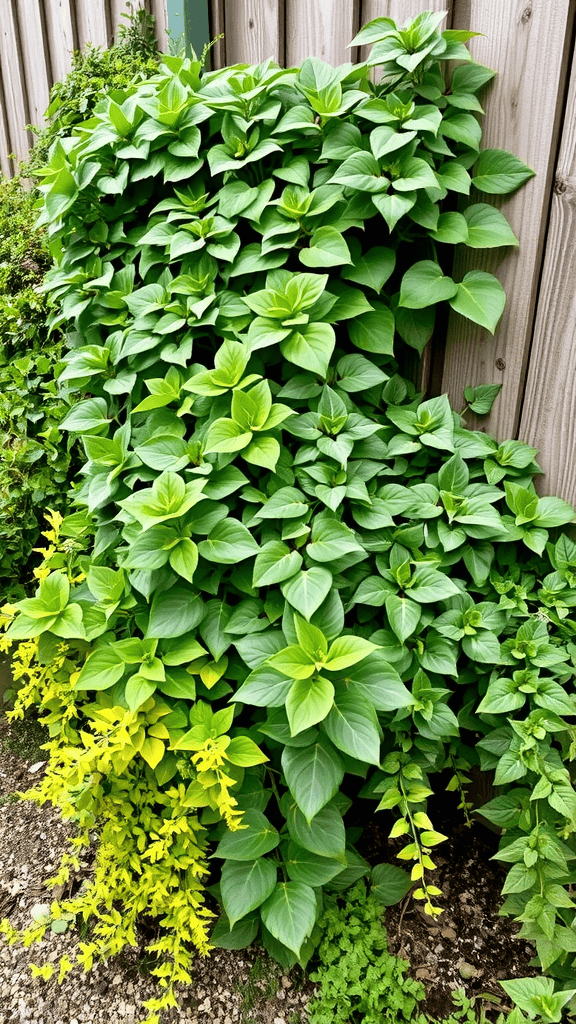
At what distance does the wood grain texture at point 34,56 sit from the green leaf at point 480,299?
3.34 metres

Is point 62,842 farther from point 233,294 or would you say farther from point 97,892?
point 233,294

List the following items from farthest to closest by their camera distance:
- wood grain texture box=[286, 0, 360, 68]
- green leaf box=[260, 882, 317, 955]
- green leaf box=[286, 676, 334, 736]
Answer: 1. wood grain texture box=[286, 0, 360, 68]
2. green leaf box=[260, 882, 317, 955]
3. green leaf box=[286, 676, 334, 736]

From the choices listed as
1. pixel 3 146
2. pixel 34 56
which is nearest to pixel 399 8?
pixel 34 56

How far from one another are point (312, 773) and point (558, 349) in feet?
4.10

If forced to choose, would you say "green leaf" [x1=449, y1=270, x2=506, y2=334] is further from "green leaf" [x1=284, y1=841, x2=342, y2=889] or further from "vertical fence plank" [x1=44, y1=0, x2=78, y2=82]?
"vertical fence plank" [x1=44, y1=0, x2=78, y2=82]

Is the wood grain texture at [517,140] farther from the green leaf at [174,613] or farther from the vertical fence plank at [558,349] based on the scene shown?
the green leaf at [174,613]

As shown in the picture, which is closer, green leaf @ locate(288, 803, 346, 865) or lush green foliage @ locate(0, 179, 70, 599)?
green leaf @ locate(288, 803, 346, 865)

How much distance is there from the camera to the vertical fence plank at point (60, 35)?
355 cm

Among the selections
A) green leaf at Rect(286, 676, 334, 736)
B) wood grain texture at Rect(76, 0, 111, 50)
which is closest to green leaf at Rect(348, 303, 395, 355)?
green leaf at Rect(286, 676, 334, 736)

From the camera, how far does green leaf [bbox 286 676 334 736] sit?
4.70ft

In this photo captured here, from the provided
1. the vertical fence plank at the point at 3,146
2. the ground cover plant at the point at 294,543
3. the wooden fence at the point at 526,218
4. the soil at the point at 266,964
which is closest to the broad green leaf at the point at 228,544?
the ground cover plant at the point at 294,543

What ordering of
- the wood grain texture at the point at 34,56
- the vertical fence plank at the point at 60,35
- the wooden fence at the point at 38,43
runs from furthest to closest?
the wood grain texture at the point at 34,56
the vertical fence plank at the point at 60,35
the wooden fence at the point at 38,43

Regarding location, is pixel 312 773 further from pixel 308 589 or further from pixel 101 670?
pixel 101 670

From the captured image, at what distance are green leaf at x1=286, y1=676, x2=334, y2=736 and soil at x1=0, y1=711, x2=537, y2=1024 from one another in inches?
31.6
